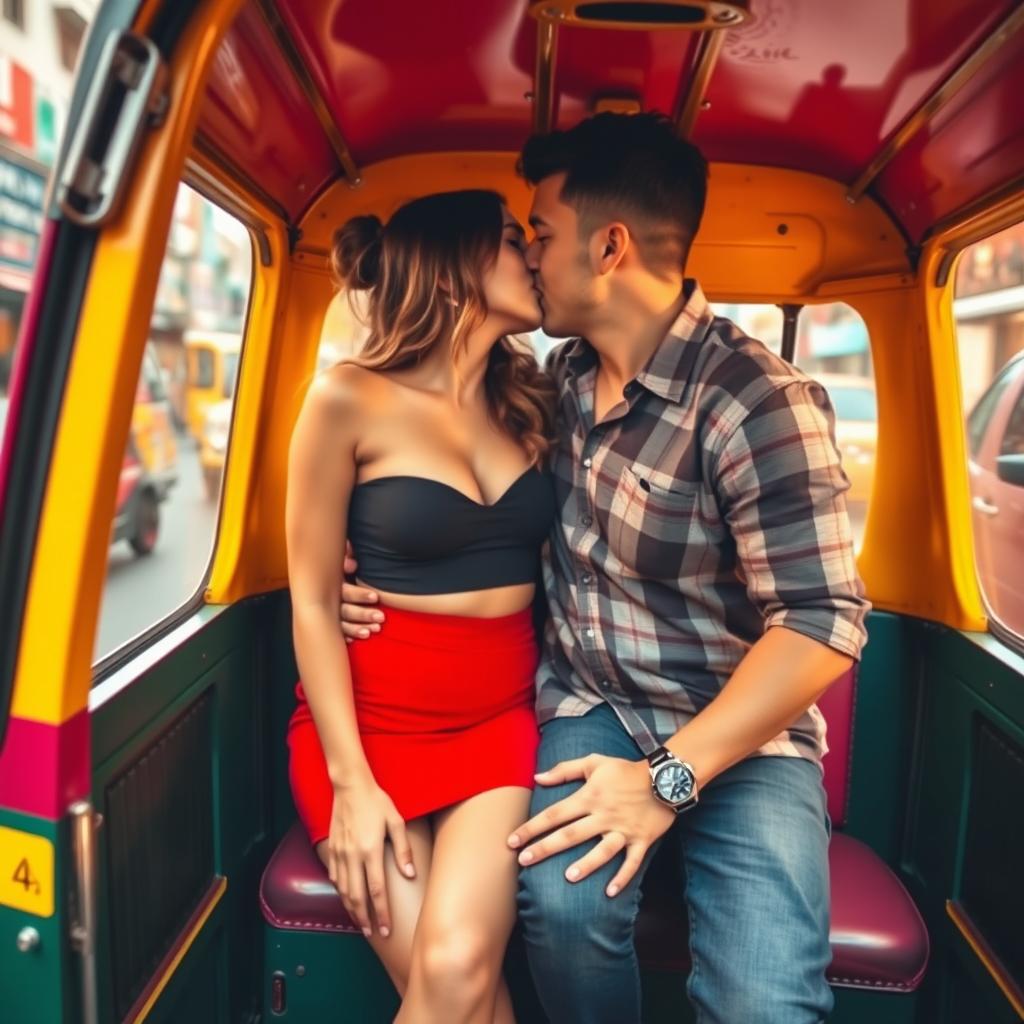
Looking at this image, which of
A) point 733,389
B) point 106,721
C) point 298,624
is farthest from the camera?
point 298,624

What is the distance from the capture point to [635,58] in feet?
6.54

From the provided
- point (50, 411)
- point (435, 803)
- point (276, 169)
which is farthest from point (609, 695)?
point (276, 169)

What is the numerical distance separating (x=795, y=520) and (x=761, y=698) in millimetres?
331

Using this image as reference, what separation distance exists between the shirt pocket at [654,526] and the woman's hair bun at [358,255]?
2.53 ft

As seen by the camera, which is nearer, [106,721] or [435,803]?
[106,721]

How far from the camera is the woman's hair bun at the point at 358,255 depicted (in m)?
2.22

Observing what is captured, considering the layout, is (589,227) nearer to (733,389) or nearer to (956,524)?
(733,389)

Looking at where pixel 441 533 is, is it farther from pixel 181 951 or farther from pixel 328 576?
pixel 181 951

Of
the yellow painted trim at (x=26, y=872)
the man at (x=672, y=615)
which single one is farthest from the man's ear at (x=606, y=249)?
the yellow painted trim at (x=26, y=872)

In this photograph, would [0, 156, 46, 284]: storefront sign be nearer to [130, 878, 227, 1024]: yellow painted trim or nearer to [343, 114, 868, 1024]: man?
[343, 114, 868, 1024]: man

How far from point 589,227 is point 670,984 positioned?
1.61 metres

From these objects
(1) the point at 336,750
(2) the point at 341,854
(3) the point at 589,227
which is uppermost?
(3) the point at 589,227

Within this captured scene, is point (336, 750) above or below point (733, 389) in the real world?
below

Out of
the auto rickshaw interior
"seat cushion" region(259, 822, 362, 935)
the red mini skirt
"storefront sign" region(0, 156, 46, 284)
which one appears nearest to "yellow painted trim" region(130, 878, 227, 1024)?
the auto rickshaw interior
